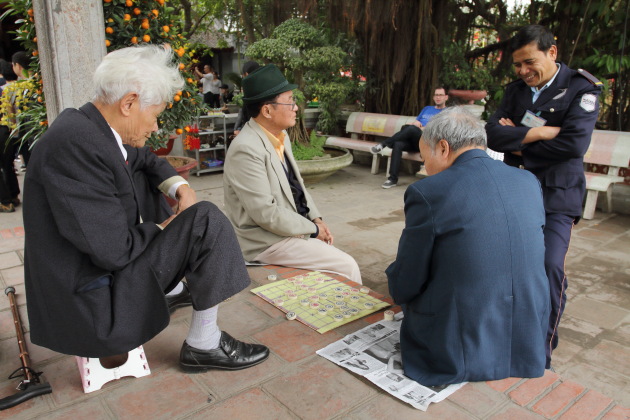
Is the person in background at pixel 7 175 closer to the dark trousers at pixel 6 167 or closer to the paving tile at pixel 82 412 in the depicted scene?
the dark trousers at pixel 6 167

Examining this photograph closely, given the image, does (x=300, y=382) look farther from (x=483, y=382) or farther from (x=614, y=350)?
(x=614, y=350)

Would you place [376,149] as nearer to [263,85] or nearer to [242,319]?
[263,85]

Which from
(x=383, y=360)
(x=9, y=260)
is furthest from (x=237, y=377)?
(x=9, y=260)

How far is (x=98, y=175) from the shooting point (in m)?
1.55

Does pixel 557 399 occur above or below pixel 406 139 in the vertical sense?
below

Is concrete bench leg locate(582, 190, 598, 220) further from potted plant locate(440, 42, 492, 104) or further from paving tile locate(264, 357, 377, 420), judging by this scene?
paving tile locate(264, 357, 377, 420)

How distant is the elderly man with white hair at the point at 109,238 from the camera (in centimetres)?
152

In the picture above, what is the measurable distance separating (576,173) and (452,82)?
534 cm

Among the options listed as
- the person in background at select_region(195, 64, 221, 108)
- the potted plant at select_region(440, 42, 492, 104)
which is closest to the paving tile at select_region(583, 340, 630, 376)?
the potted plant at select_region(440, 42, 492, 104)

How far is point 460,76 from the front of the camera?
24.5 feet

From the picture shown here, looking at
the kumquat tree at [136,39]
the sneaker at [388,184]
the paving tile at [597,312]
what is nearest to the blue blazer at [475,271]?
the paving tile at [597,312]

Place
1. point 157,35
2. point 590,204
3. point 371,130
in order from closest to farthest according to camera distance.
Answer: point 157,35 → point 590,204 → point 371,130

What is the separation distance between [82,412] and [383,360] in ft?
3.92

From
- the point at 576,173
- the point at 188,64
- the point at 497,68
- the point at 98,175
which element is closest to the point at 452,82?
the point at 497,68
